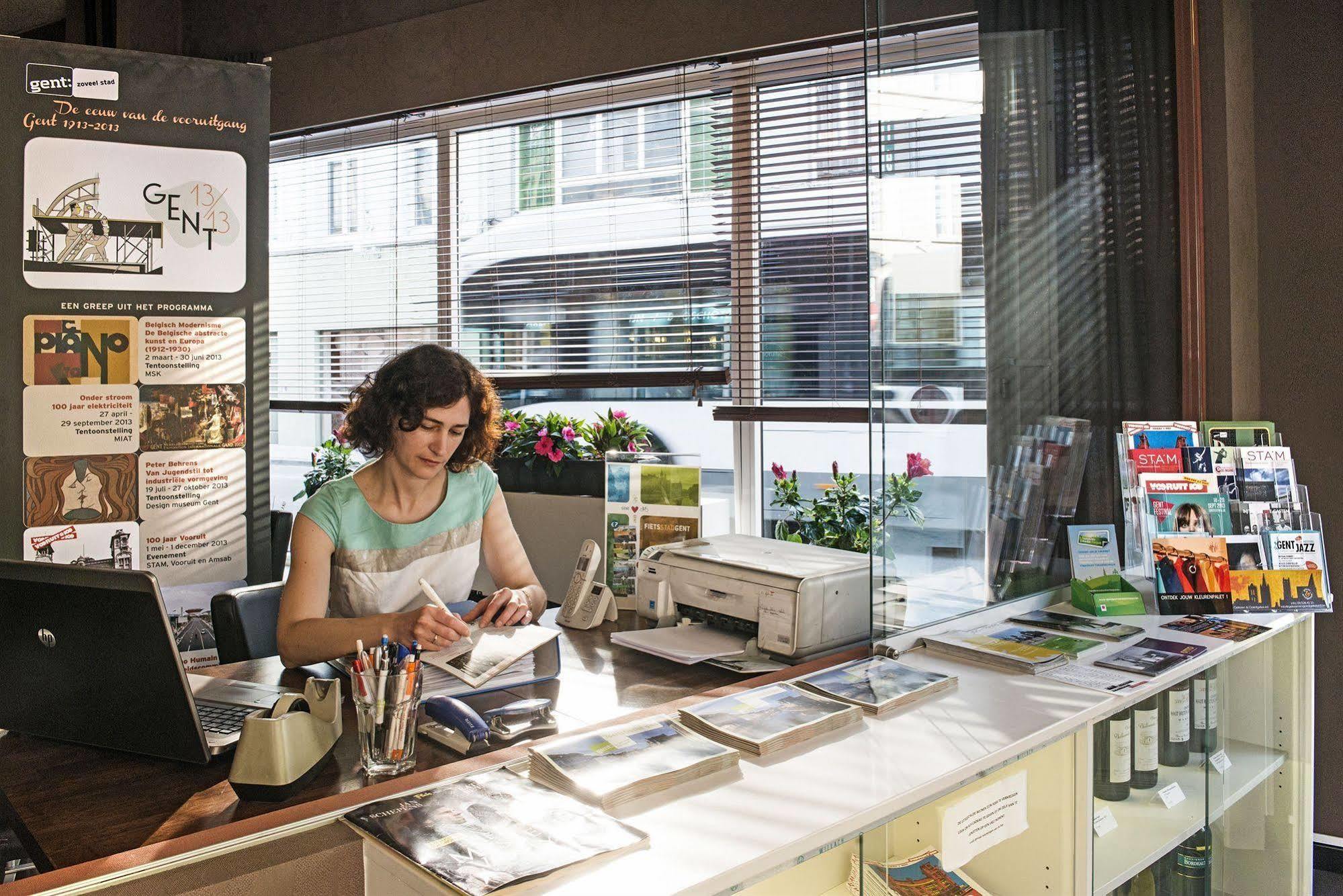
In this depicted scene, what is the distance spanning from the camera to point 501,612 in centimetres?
197

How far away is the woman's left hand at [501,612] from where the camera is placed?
1957mm

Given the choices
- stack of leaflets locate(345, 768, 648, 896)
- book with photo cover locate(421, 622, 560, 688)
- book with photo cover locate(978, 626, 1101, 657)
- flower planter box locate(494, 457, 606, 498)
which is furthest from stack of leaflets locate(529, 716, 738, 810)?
flower planter box locate(494, 457, 606, 498)

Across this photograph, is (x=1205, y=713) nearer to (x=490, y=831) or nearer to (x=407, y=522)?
(x=490, y=831)

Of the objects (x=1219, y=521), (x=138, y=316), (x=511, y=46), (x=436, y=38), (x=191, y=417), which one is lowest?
(x=1219, y=521)

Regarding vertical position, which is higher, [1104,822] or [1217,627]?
[1217,627]

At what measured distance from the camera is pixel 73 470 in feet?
9.37

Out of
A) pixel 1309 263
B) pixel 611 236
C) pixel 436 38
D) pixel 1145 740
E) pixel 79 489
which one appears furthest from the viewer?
pixel 436 38

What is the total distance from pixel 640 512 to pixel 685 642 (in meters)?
0.48

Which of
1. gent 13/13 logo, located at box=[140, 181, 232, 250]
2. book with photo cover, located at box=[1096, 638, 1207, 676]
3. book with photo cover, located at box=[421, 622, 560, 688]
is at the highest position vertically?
gent 13/13 logo, located at box=[140, 181, 232, 250]

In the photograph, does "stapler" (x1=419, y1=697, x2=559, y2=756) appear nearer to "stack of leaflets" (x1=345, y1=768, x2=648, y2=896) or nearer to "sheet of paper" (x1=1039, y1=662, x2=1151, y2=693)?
"stack of leaflets" (x1=345, y1=768, x2=648, y2=896)

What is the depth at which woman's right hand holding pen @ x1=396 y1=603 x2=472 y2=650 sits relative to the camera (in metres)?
1.75

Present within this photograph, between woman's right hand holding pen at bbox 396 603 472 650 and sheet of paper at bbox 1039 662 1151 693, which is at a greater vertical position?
woman's right hand holding pen at bbox 396 603 472 650

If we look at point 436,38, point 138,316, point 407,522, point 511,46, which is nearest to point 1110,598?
point 407,522

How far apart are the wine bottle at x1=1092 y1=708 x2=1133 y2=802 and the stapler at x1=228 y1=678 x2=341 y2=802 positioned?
Answer: 1.18 m
